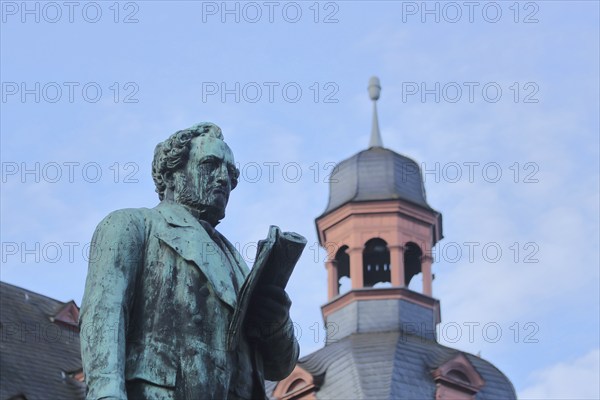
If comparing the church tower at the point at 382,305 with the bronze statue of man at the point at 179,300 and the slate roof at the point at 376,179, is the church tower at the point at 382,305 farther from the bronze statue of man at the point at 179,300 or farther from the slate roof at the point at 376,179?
the bronze statue of man at the point at 179,300

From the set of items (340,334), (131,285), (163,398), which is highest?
(340,334)

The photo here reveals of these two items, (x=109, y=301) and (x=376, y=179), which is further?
(x=376, y=179)

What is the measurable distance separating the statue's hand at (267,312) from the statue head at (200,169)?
0.64 meters

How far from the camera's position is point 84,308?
984 cm

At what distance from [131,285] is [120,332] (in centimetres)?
33

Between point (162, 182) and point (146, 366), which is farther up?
point (162, 182)

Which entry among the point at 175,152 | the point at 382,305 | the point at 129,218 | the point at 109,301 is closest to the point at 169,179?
the point at 175,152

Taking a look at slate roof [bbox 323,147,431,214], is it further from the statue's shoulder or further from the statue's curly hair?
the statue's shoulder

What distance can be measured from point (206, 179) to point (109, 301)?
104 centimetres

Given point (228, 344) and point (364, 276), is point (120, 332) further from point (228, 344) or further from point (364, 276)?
point (364, 276)

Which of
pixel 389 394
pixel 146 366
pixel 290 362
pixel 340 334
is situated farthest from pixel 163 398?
pixel 340 334

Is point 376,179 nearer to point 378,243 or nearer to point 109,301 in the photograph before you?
point 378,243

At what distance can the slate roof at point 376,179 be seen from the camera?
66.6 m

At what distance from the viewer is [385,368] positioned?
2328 inches
